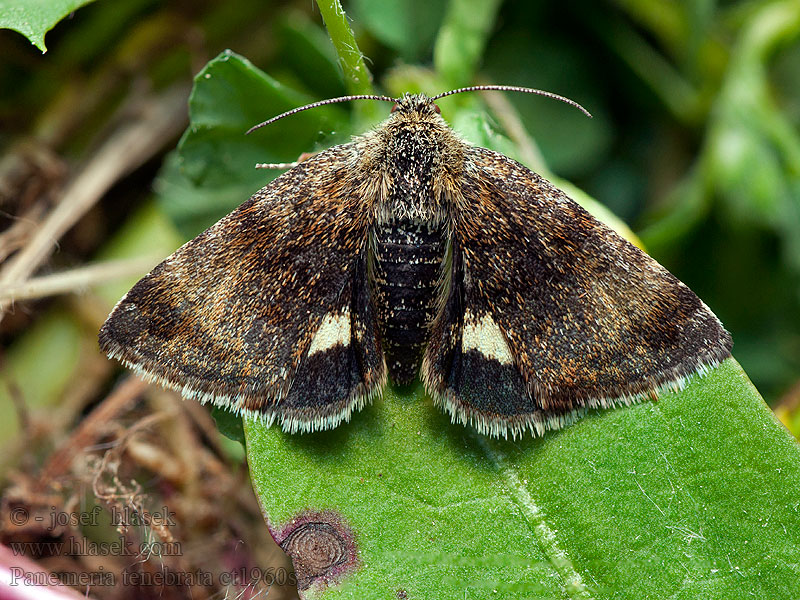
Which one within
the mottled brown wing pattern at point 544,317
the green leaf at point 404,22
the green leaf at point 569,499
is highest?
the green leaf at point 404,22

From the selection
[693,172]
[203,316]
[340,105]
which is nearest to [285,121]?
[340,105]

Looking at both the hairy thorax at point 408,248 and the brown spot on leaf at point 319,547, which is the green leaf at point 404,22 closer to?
the hairy thorax at point 408,248

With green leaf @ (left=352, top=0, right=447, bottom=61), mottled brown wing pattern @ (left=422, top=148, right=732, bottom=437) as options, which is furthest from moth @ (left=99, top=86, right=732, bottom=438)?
green leaf @ (left=352, top=0, right=447, bottom=61)

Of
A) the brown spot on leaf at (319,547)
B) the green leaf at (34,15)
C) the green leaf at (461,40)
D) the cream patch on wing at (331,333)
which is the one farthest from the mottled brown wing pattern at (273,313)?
the green leaf at (34,15)

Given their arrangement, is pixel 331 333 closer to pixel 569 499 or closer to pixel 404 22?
pixel 569 499

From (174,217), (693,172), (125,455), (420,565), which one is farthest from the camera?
(693,172)

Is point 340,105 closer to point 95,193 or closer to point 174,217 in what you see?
point 174,217


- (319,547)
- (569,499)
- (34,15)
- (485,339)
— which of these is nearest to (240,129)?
(34,15)
